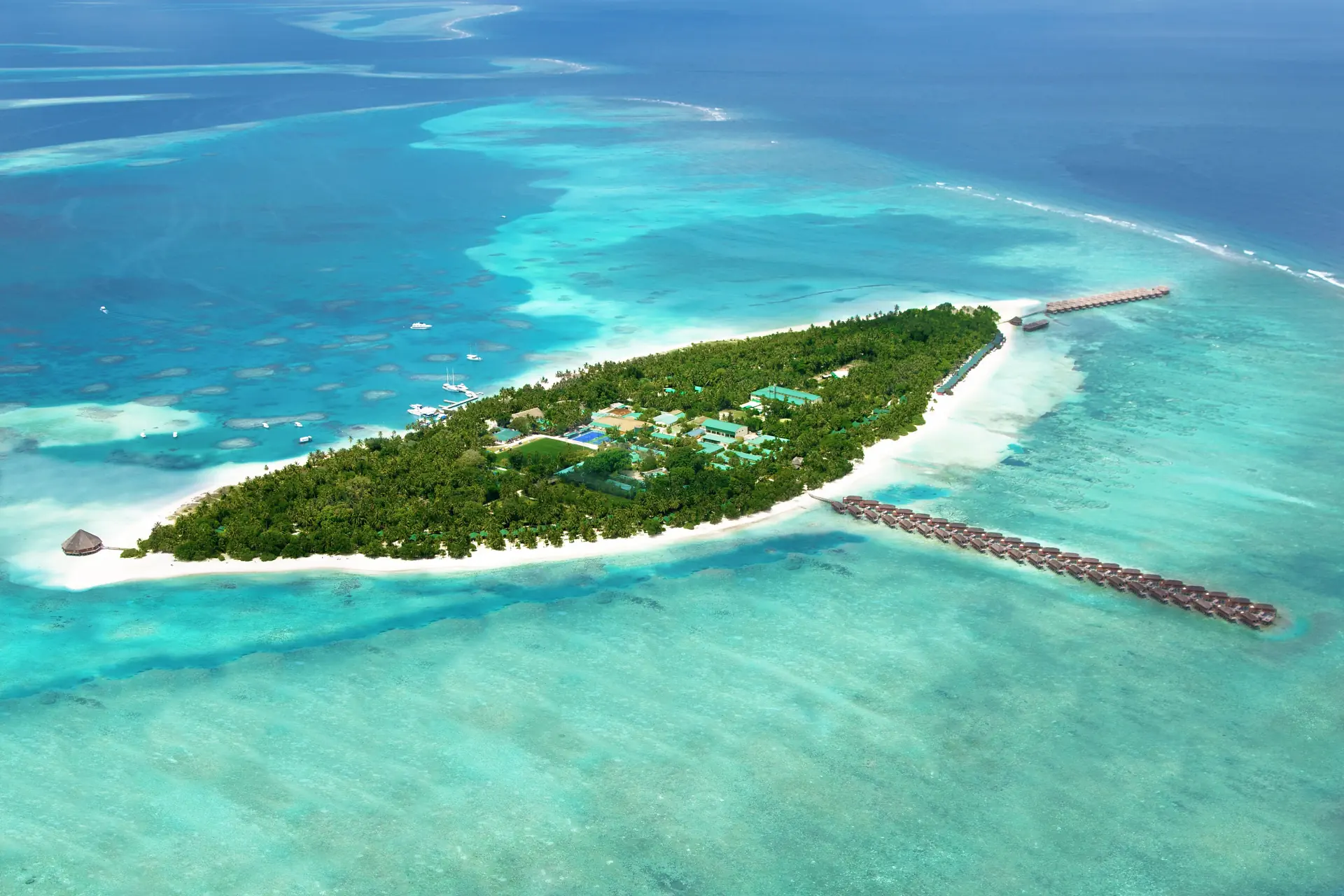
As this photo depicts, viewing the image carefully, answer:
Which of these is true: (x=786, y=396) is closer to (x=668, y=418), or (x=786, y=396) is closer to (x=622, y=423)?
(x=668, y=418)

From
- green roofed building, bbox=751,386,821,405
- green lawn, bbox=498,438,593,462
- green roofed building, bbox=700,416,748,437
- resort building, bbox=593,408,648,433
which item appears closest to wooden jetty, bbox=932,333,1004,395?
green roofed building, bbox=751,386,821,405

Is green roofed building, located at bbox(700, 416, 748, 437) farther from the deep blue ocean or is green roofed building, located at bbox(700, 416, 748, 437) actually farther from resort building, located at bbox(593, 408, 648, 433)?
the deep blue ocean

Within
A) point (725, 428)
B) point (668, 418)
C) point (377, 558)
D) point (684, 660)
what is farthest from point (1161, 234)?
point (377, 558)

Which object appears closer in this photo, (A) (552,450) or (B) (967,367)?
(A) (552,450)

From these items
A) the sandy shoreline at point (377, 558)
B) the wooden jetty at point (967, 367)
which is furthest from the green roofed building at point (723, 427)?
the wooden jetty at point (967, 367)

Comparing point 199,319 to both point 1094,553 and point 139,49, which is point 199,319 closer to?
point 1094,553

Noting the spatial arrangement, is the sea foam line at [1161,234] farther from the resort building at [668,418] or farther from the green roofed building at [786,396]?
the resort building at [668,418]
